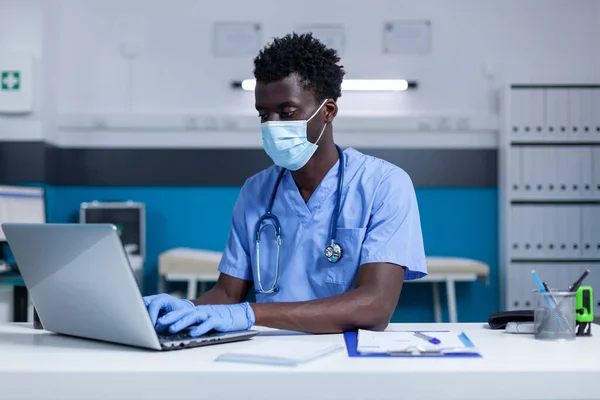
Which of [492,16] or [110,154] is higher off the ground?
[492,16]

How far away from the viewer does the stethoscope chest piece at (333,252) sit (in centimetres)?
162

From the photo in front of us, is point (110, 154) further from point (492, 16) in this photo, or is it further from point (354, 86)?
point (492, 16)

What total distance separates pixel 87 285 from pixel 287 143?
70cm

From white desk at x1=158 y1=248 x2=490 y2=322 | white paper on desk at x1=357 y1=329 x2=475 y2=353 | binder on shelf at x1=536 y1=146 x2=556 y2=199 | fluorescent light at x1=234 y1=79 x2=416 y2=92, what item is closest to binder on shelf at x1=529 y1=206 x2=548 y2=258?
binder on shelf at x1=536 y1=146 x2=556 y2=199

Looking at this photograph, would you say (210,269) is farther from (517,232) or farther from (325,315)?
(325,315)

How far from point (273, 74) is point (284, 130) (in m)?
0.13

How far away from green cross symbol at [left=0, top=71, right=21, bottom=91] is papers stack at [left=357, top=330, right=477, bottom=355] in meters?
3.24

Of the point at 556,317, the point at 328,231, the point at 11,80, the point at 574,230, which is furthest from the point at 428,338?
the point at 11,80

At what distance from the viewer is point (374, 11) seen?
4320mm

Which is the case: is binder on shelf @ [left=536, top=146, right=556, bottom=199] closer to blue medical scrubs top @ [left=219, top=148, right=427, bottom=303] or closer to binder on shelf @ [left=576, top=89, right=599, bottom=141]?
binder on shelf @ [left=576, top=89, right=599, bottom=141]

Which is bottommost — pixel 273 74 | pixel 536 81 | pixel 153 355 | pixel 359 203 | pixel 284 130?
pixel 153 355

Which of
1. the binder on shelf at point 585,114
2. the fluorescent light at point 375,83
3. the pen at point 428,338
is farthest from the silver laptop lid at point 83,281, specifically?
the binder on shelf at point 585,114

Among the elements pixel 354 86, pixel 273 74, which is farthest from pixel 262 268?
pixel 354 86

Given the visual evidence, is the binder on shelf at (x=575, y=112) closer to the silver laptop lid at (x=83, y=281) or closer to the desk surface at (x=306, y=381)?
the desk surface at (x=306, y=381)
